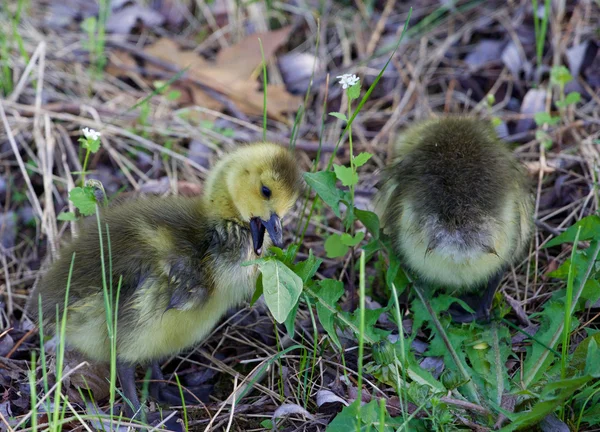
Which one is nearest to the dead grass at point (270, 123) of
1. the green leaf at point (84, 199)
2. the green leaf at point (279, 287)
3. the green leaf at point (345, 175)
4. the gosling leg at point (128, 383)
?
the gosling leg at point (128, 383)

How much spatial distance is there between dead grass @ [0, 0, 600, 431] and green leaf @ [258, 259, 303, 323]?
33 centimetres

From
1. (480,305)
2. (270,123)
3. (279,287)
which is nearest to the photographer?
(279,287)

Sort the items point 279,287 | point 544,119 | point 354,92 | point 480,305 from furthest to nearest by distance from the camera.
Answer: point 544,119 < point 480,305 < point 354,92 < point 279,287

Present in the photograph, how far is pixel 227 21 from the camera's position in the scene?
4.64m

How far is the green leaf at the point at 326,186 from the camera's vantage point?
2.46 m

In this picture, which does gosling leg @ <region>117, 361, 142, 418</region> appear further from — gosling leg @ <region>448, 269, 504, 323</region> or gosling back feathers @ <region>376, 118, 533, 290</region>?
gosling leg @ <region>448, 269, 504, 323</region>

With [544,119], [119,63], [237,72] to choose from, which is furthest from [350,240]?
[119,63]

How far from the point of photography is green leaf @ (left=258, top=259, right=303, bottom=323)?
84.1 inches

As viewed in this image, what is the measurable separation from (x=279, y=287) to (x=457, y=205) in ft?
2.01

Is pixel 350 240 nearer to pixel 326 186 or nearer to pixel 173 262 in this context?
pixel 326 186

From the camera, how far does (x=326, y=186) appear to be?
2480mm

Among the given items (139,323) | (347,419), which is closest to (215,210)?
(139,323)

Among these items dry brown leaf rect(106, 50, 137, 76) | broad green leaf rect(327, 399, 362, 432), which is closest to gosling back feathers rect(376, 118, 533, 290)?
broad green leaf rect(327, 399, 362, 432)

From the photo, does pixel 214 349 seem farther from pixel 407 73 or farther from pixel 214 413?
pixel 407 73
